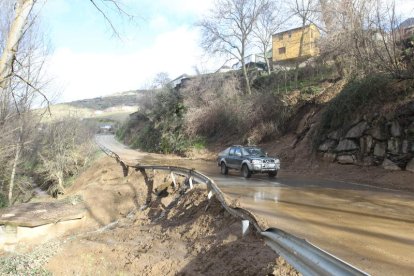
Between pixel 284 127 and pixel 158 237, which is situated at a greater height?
pixel 284 127

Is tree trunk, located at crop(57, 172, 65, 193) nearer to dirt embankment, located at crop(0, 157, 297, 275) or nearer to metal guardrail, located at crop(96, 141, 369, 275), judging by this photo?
dirt embankment, located at crop(0, 157, 297, 275)

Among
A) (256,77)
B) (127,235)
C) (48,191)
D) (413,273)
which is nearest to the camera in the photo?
(413,273)

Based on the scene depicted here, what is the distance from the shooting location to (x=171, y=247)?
9.88 metres

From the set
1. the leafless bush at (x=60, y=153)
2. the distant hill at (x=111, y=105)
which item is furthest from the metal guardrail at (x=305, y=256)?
the distant hill at (x=111, y=105)

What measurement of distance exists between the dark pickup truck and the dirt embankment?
4200 millimetres

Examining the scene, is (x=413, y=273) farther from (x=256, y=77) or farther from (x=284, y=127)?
(x=256, y=77)

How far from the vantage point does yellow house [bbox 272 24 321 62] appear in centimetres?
4178

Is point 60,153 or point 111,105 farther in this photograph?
point 111,105

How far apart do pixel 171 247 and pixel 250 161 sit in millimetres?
10271

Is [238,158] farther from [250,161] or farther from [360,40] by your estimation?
[360,40]

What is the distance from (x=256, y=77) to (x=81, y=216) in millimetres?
32309

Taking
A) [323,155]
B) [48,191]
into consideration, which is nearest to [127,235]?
[323,155]

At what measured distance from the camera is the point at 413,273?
19.4 feet

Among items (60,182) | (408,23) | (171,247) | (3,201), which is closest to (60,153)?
(60,182)
